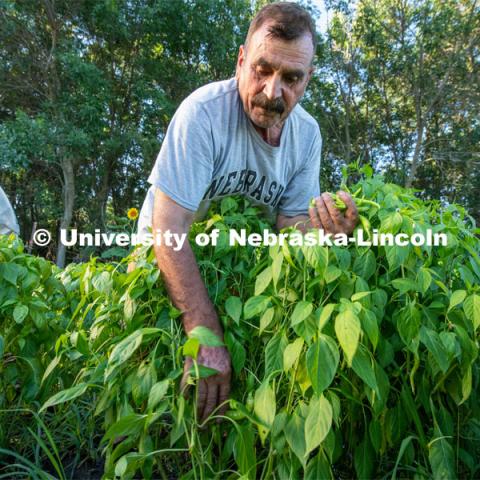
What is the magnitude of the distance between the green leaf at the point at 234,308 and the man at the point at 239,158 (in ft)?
0.25

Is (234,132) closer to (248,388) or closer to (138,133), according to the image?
(248,388)

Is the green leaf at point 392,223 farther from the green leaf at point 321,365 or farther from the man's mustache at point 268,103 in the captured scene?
the man's mustache at point 268,103

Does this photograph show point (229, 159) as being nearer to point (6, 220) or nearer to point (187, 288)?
point (187, 288)

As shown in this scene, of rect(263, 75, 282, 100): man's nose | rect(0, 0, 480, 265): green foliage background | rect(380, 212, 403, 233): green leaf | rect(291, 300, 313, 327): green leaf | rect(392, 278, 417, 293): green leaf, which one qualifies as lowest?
rect(291, 300, 313, 327): green leaf

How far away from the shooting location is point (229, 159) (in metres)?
1.64

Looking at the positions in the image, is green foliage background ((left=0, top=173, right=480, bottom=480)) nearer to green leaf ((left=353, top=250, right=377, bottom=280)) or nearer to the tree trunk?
green leaf ((left=353, top=250, right=377, bottom=280))

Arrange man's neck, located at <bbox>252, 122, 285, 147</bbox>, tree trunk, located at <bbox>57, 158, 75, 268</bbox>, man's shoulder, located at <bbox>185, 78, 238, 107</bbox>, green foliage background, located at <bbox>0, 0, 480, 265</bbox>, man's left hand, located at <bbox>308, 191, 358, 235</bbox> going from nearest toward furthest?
man's left hand, located at <bbox>308, 191, 358, 235</bbox>, man's shoulder, located at <bbox>185, 78, 238, 107</bbox>, man's neck, located at <bbox>252, 122, 285, 147</bbox>, green foliage background, located at <bbox>0, 0, 480, 265</bbox>, tree trunk, located at <bbox>57, 158, 75, 268</bbox>

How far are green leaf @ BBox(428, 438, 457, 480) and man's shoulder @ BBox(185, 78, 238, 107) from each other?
1.18m

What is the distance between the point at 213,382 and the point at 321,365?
322 millimetres

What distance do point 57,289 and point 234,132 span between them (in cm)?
90

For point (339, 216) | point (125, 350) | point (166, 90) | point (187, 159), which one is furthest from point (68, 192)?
point (339, 216)

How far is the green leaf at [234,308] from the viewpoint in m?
1.14

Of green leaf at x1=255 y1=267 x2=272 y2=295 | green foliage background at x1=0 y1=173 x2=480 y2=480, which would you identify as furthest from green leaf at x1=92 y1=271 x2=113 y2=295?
green leaf at x1=255 y1=267 x2=272 y2=295

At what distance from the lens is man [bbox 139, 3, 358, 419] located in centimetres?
121
